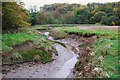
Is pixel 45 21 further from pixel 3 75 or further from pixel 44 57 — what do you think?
pixel 3 75

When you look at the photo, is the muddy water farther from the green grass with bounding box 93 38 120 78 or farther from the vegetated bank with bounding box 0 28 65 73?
the green grass with bounding box 93 38 120 78

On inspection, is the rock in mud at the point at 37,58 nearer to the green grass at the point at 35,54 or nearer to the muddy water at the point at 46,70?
the green grass at the point at 35,54

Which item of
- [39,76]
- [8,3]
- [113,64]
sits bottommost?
[39,76]

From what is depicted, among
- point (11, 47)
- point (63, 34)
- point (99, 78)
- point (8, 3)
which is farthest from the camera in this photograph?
point (63, 34)

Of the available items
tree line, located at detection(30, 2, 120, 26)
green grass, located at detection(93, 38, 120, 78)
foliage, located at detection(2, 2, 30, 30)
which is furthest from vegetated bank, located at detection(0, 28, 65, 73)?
tree line, located at detection(30, 2, 120, 26)

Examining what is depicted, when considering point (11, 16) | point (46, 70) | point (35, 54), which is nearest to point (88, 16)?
point (11, 16)

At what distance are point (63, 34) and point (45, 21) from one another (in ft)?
89.0

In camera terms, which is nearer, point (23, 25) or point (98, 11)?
point (23, 25)

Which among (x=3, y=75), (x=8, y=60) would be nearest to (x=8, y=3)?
(x=8, y=60)

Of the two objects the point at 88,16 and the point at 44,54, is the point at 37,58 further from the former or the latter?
the point at 88,16

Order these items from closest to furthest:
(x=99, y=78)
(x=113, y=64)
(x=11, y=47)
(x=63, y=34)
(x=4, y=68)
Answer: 1. (x=99, y=78)
2. (x=113, y=64)
3. (x=4, y=68)
4. (x=11, y=47)
5. (x=63, y=34)

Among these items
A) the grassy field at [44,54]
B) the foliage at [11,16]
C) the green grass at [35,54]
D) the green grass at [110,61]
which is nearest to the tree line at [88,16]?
the foliage at [11,16]

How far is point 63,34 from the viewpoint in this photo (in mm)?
39281

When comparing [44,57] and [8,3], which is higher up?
[8,3]
